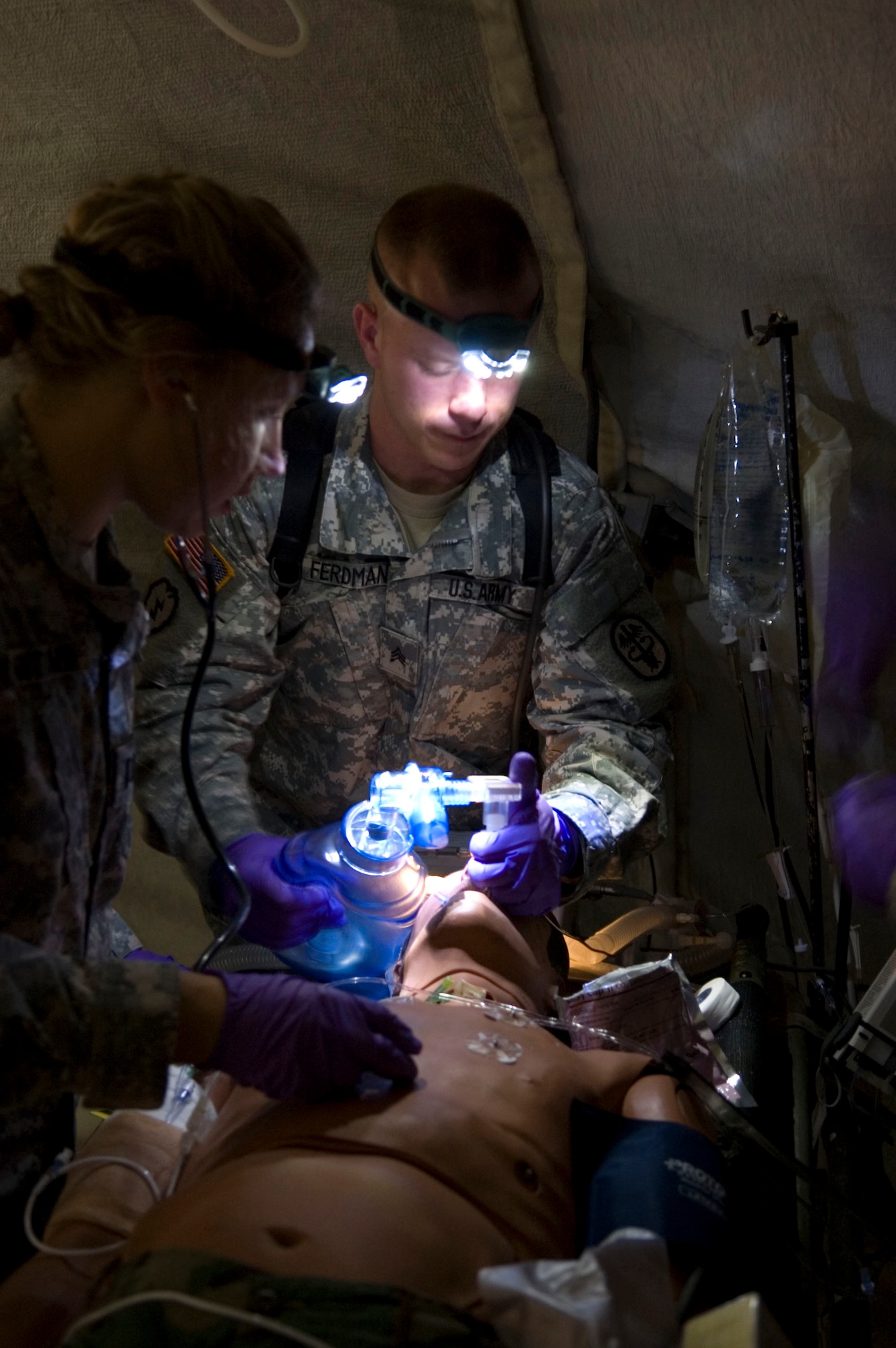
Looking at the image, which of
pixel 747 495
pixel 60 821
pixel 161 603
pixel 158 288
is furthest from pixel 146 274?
pixel 747 495

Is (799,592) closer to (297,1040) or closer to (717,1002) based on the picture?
(717,1002)

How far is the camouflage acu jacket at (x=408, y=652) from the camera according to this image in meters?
2.46

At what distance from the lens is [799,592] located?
223cm

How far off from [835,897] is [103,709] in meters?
2.01

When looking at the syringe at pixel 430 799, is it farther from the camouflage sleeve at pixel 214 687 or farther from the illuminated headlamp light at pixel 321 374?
the illuminated headlamp light at pixel 321 374

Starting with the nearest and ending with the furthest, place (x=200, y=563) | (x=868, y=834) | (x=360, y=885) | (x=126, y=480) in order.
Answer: (x=126, y=480) < (x=868, y=834) < (x=360, y=885) < (x=200, y=563)

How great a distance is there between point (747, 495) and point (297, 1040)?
5.59ft

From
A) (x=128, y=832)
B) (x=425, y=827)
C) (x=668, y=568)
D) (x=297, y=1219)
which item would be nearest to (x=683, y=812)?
(x=668, y=568)

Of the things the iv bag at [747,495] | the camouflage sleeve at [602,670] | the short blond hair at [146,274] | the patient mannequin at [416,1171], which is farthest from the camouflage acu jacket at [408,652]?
the short blond hair at [146,274]

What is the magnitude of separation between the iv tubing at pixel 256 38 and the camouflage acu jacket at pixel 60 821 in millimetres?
1408

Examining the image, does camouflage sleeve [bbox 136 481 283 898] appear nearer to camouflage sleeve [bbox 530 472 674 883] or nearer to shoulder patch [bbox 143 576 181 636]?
shoulder patch [bbox 143 576 181 636]

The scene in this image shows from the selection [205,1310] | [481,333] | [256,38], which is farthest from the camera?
[256,38]

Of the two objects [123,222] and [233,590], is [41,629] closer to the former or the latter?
[123,222]

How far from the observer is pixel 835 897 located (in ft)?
9.30
